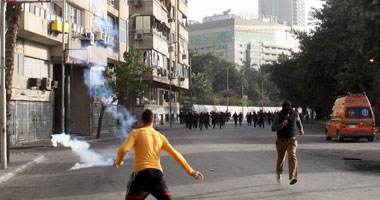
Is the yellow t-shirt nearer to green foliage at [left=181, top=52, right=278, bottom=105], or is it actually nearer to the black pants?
the black pants

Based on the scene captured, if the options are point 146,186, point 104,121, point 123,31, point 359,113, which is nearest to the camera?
point 146,186

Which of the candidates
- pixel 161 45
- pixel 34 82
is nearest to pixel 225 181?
pixel 34 82

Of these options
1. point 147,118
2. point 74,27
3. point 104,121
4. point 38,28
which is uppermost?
point 74,27

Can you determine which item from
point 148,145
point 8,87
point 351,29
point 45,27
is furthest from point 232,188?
point 351,29

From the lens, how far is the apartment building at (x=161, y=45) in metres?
48.0

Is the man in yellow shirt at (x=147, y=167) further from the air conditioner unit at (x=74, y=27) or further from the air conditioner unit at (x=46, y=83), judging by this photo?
the air conditioner unit at (x=74, y=27)

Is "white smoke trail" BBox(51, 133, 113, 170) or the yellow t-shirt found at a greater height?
the yellow t-shirt

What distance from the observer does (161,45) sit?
171ft

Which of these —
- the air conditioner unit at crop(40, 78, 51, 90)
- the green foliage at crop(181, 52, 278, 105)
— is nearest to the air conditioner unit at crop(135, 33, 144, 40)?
the air conditioner unit at crop(40, 78, 51, 90)

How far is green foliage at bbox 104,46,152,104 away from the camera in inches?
1336

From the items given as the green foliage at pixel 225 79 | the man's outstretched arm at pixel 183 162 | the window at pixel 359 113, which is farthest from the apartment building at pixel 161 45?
the man's outstretched arm at pixel 183 162

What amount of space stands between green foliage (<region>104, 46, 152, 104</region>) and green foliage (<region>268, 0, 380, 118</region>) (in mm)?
12476

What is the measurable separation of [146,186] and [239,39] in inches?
6482

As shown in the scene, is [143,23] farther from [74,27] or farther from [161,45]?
[74,27]
